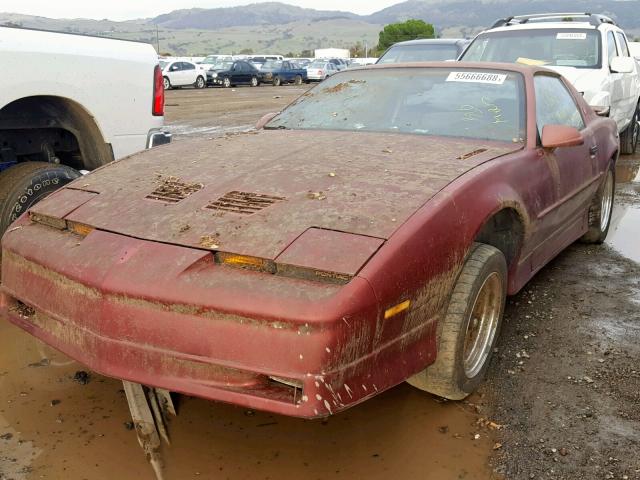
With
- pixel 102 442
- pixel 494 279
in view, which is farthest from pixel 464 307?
pixel 102 442

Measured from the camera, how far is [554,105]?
4.04 metres

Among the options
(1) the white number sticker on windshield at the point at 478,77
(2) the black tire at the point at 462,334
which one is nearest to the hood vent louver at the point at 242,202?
(2) the black tire at the point at 462,334

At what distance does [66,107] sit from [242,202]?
2465 millimetres

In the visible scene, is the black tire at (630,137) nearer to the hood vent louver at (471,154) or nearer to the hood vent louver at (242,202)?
the hood vent louver at (471,154)

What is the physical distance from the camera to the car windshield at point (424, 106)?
11.6 ft

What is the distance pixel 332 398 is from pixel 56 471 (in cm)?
108

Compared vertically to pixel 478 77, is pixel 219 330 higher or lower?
lower

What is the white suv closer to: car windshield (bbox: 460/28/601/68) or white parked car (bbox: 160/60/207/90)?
car windshield (bbox: 460/28/601/68)

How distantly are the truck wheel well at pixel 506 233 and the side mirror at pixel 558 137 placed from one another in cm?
53

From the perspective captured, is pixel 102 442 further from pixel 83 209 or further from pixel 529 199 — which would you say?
pixel 529 199

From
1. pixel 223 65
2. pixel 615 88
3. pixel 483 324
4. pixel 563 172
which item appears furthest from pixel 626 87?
pixel 223 65

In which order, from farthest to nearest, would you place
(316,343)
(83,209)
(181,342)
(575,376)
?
(575,376) < (83,209) < (181,342) < (316,343)

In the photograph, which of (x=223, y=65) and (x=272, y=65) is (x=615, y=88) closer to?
(x=223, y=65)

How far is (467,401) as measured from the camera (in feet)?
9.12
